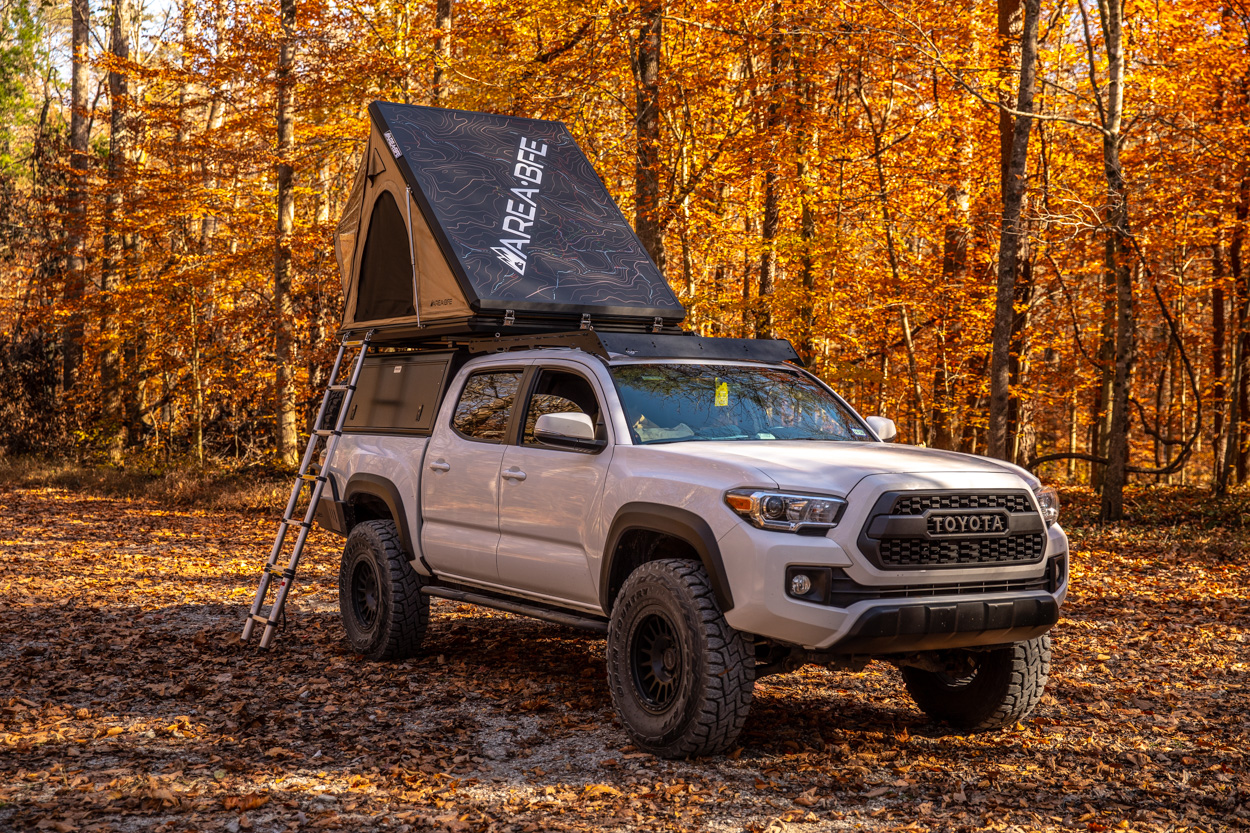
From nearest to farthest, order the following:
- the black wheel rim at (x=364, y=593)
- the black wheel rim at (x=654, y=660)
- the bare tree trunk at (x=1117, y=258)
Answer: the black wheel rim at (x=654, y=660), the black wheel rim at (x=364, y=593), the bare tree trunk at (x=1117, y=258)

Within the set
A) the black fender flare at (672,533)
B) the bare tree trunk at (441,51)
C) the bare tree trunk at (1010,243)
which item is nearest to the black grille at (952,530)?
the black fender flare at (672,533)

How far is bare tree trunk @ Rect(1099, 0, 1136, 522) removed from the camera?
14.9 metres

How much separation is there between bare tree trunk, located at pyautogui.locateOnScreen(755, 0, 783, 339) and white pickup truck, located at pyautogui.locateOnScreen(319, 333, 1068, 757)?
10265mm

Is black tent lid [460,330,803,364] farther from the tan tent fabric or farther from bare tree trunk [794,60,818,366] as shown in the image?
bare tree trunk [794,60,818,366]

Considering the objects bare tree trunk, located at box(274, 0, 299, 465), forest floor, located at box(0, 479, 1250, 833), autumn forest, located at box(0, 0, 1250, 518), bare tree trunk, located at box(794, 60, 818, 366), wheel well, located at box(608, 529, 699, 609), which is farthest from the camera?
bare tree trunk, located at box(274, 0, 299, 465)

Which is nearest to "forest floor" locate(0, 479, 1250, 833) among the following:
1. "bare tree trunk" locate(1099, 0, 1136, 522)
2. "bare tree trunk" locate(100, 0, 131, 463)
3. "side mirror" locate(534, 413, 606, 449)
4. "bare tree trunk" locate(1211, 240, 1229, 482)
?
"side mirror" locate(534, 413, 606, 449)

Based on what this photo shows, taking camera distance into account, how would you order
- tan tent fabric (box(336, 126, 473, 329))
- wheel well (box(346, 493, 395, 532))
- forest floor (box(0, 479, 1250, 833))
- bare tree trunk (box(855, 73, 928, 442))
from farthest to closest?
bare tree trunk (box(855, 73, 928, 442))
wheel well (box(346, 493, 395, 532))
tan tent fabric (box(336, 126, 473, 329))
forest floor (box(0, 479, 1250, 833))

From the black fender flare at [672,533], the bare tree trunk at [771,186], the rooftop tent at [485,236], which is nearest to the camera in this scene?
the black fender flare at [672,533]

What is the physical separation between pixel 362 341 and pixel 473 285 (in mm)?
2019

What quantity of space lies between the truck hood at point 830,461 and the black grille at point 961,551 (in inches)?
12.3

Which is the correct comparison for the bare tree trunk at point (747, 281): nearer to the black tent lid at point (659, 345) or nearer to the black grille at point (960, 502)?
the black tent lid at point (659, 345)

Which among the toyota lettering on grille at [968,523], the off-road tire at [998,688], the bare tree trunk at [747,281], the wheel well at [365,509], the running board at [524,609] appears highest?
the bare tree trunk at [747,281]

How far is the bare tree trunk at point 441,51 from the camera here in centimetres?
1834

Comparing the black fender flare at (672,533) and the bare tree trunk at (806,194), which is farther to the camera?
the bare tree trunk at (806,194)
